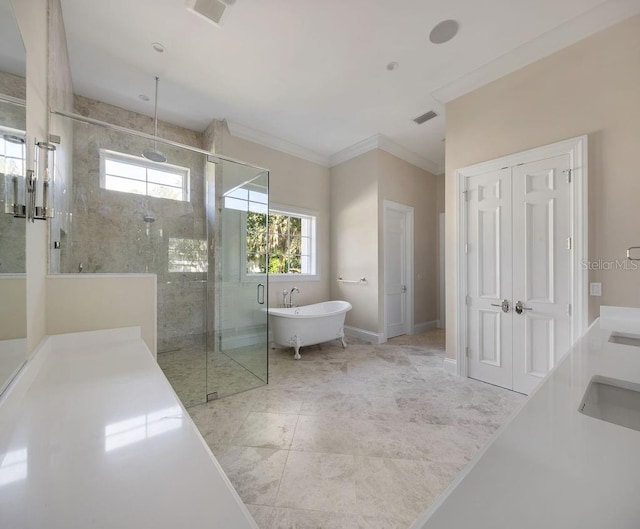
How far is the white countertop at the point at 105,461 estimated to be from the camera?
0.43m

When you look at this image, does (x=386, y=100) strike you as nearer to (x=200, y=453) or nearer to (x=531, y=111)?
(x=531, y=111)

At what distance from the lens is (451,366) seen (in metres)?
2.96

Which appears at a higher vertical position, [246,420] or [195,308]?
[195,308]

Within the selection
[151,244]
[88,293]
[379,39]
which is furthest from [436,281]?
[88,293]

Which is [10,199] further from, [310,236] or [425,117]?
[425,117]

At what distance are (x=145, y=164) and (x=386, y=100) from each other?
123 inches

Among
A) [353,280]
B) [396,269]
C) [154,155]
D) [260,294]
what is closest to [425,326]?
[396,269]

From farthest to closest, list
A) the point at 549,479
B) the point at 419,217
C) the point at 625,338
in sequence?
the point at 419,217, the point at 625,338, the point at 549,479

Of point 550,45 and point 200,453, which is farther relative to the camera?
point 550,45

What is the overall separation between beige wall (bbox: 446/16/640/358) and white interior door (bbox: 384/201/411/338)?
202 centimetres

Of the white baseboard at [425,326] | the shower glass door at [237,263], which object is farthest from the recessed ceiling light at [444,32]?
the white baseboard at [425,326]

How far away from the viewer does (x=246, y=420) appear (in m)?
2.08

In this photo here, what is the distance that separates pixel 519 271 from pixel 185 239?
3.94m

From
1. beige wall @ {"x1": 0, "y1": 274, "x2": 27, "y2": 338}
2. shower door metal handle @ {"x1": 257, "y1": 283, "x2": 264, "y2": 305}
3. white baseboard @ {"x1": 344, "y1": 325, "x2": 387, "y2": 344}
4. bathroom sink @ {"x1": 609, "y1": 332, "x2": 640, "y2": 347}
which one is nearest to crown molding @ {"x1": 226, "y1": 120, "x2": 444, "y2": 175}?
shower door metal handle @ {"x1": 257, "y1": 283, "x2": 264, "y2": 305}
